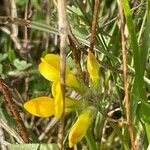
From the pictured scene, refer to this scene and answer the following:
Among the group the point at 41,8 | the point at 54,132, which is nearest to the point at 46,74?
the point at 54,132

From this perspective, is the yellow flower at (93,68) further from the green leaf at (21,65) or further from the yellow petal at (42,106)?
the green leaf at (21,65)

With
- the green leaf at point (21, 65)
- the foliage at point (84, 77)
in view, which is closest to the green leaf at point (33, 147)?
the foliage at point (84, 77)

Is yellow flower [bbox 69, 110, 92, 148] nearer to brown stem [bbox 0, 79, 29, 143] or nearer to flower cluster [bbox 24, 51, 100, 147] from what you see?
flower cluster [bbox 24, 51, 100, 147]

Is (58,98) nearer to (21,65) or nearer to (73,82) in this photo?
(73,82)

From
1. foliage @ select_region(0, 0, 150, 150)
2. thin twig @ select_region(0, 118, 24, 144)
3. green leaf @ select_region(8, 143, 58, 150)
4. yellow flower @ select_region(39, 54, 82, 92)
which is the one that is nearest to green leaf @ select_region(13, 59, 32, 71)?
foliage @ select_region(0, 0, 150, 150)

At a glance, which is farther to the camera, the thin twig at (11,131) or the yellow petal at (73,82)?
the thin twig at (11,131)

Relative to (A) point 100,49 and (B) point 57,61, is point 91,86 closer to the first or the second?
(B) point 57,61

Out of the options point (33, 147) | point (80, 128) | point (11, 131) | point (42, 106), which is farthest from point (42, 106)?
point (11, 131)
